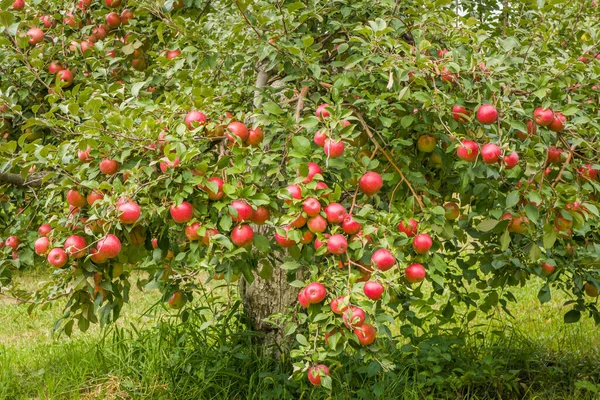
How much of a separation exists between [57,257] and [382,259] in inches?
39.5

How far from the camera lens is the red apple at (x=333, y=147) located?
193cm

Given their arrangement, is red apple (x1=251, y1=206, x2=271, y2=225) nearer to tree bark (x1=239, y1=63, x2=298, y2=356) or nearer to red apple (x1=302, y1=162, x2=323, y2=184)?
red apple (x1=302, y1=162, x2=323, y2=184)

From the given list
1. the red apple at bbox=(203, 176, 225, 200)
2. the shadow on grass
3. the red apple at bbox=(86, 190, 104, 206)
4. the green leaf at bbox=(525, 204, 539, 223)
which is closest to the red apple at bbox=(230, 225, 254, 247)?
the red apple at bbox=(203, 176, 225, 200)

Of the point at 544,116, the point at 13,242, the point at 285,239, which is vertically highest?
the point at 544,116

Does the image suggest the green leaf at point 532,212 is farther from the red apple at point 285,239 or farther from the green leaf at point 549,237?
the red apple at point 285,239

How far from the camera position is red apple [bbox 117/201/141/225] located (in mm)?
1942

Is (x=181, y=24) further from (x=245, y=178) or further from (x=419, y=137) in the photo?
(x=419, y=137)

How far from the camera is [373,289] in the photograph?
1.84 metres

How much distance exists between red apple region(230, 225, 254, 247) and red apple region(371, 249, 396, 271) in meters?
0.37

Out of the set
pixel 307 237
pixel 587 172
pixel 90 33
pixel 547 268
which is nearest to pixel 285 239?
pixel 307 237

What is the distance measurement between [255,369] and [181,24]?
1.72 meters

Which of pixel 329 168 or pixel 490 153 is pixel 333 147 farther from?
pixel 490 153

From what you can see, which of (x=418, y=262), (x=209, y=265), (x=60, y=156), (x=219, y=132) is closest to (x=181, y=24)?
(x=219, y=132)

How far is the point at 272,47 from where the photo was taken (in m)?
2.29
